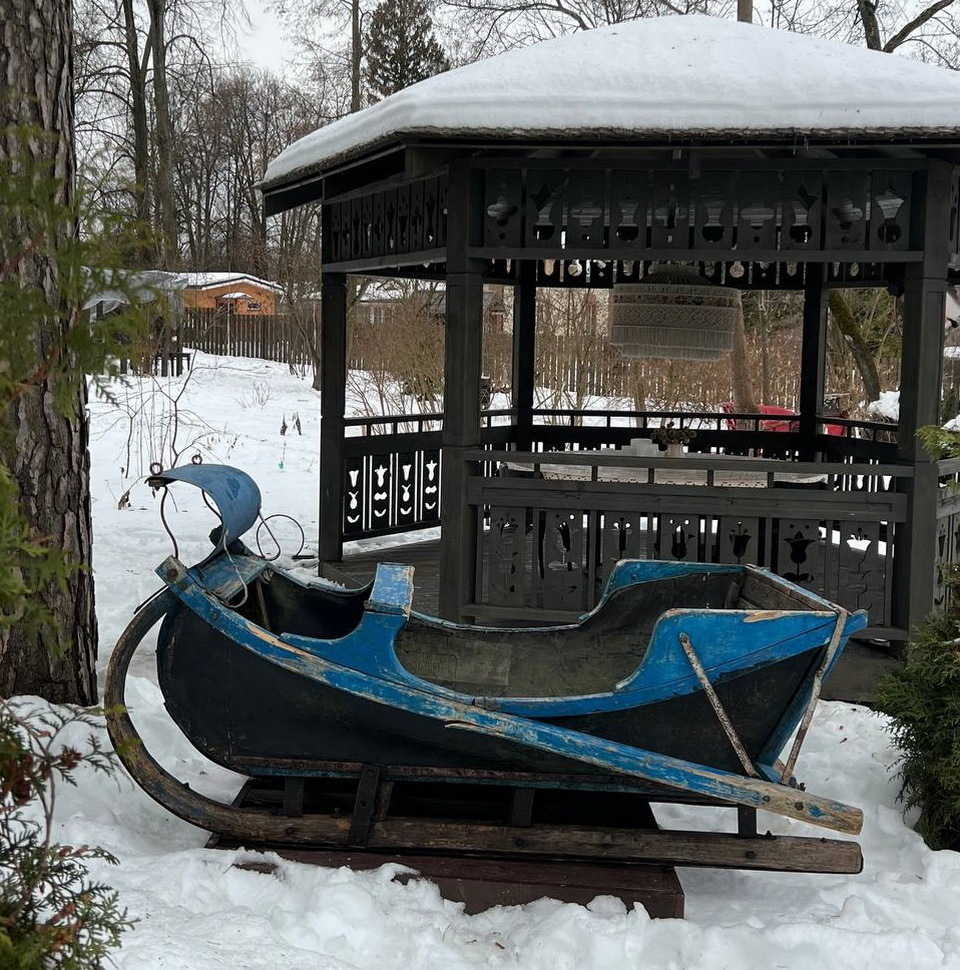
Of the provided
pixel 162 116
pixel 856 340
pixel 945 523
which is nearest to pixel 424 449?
pixel 945 523

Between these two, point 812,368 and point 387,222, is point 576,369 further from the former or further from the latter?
point 387,222

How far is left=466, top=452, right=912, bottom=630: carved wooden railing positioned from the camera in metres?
6.89

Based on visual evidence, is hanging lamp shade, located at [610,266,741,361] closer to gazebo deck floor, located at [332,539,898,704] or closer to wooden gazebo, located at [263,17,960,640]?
wooden gazebo, located at [263,17,960,640]

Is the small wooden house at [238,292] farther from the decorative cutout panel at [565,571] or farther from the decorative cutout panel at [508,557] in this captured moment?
Answer: the decorative cutout panel at [565,571]

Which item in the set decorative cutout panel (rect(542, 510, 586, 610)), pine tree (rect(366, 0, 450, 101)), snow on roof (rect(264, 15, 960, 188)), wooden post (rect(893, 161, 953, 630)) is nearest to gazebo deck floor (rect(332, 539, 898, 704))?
wooden post (rect(893, 161, 953, 630))

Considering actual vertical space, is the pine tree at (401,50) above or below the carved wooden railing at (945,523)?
above

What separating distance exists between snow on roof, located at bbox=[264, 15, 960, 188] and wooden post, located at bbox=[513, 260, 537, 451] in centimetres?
388

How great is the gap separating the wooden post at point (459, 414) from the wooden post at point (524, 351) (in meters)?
3.57

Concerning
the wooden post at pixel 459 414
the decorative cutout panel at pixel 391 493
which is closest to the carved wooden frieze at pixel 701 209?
the wooden post at pixel 459 414

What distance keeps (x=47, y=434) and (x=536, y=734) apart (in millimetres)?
2580

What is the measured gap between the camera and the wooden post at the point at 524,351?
10.8m

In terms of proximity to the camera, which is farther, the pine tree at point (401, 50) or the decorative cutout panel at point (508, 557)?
the pine tree at point (401, 50)

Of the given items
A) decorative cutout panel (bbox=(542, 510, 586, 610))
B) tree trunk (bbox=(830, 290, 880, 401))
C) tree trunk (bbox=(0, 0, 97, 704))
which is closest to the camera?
tree trunk (bbox=(0, 0, 97, 704))

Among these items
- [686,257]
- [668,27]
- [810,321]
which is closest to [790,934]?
[686,257]
